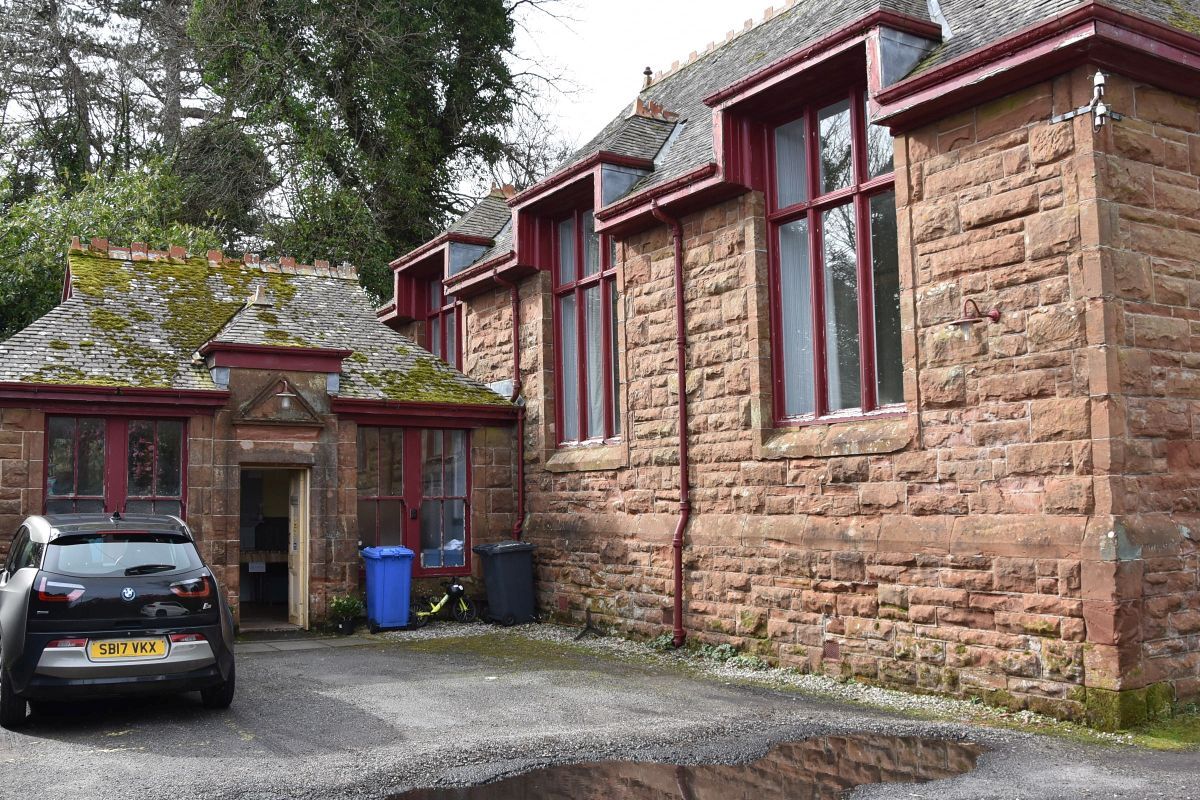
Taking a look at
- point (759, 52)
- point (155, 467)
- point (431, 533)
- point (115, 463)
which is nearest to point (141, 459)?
point (155, 467)

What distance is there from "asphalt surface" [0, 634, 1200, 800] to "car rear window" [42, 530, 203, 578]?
1194 millimetres

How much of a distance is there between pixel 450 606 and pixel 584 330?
4362 millimetres

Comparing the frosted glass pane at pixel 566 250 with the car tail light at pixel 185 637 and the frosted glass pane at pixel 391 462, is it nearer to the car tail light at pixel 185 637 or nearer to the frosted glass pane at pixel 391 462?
the frosted glass pane at pixel 391 462

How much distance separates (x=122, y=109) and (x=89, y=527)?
77.0 ft

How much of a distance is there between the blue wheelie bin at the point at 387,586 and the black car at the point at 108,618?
217 inches

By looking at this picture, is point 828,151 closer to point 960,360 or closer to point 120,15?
point 960,360

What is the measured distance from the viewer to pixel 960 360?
9.41 metres

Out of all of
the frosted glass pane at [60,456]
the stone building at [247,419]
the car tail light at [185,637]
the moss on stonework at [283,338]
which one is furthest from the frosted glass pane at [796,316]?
the frosted glass pane at [60,456]

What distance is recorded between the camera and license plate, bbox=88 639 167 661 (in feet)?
27.1

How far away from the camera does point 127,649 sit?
8375mm

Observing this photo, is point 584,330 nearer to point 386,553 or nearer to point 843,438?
point 386,553

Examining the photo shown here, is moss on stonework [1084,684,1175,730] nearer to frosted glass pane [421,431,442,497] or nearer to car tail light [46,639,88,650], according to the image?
car tail light [46,639,88,650]

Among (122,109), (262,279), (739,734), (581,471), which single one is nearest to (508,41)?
(122,109)

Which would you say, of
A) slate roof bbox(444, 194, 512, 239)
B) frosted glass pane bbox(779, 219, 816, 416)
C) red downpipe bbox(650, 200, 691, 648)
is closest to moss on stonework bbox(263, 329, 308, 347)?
slate roof bbox(444, 194, 512, 239)
